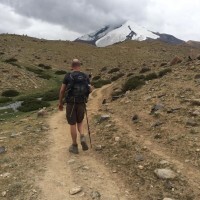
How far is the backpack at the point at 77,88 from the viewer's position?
12.8 m

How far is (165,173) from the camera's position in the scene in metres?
10.3

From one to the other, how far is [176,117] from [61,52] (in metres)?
58.3

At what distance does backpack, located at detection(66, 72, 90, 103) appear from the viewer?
12.8 m

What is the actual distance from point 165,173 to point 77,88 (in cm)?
416

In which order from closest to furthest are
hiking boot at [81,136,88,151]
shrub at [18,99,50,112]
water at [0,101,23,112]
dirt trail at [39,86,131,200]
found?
dirt trail at [39,86,131,200] < hiking boot at [81,136,88,151] < shrub at [18,99,50,112] < water at [0,101,23,112]

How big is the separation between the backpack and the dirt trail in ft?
5.87

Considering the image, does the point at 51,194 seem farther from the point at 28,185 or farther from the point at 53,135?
the point at 53,135

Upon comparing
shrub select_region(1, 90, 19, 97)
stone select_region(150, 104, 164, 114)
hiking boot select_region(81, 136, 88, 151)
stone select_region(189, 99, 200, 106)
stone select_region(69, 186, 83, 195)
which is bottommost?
stone select_region(69, 186, 83, 195)

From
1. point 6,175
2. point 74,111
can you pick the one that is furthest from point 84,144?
point 6,175

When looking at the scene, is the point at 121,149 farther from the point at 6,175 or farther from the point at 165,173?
the point at 6,175

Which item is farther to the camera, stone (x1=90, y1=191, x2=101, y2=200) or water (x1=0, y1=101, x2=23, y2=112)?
water (x1=0, y1=101, x2=23, y2=112)

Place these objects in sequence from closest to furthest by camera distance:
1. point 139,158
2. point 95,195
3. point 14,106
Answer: point 95,195, point 139,158, point 14,106

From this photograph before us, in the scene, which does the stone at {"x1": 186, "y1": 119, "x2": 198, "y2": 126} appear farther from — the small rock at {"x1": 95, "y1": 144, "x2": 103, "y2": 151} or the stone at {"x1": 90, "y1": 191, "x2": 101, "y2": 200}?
the stone at {"x1": 90, "y1": 191, "x2": 101, "y2": 200}

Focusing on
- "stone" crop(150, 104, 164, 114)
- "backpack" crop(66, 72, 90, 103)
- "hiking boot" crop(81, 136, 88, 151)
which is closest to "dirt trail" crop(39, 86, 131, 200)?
"hiking boot" crop(81, 136, 88, 151)
